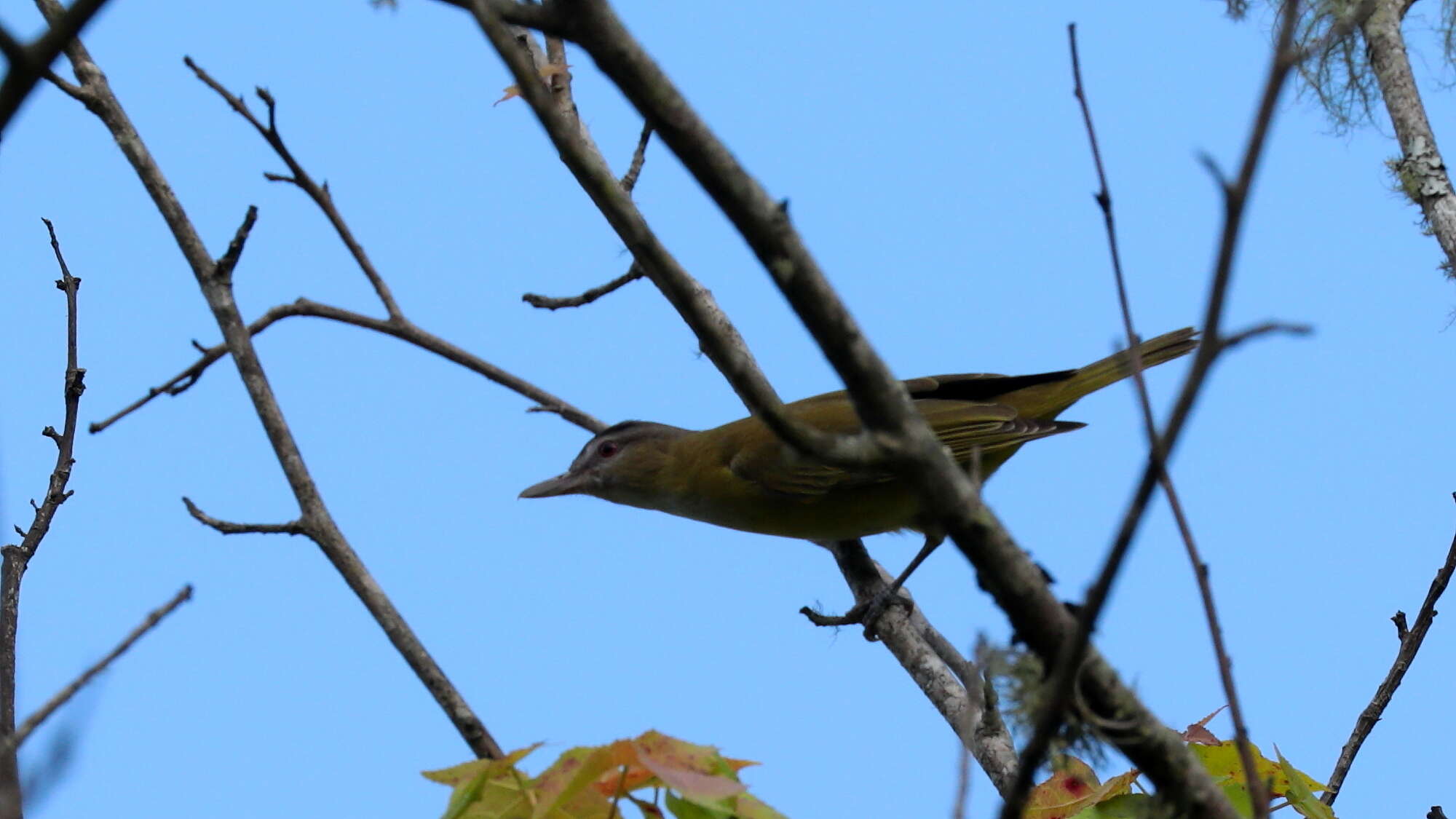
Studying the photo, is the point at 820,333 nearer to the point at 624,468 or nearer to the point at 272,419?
the point at 272,419

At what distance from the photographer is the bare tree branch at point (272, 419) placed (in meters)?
2.13

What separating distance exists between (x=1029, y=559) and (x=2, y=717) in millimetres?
2131

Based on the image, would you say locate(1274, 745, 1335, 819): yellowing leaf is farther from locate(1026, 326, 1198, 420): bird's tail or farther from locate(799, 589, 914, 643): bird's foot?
locate(1026, 326, 1198, 420): bird's tail

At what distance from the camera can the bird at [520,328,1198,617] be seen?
478 cm

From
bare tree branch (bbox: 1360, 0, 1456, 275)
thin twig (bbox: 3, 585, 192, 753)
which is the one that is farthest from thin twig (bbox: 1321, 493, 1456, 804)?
thin twig (bbox: 3, 585, 192, 753)

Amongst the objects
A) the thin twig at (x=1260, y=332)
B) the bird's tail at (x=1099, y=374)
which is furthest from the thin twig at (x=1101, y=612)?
the bird's tail at (x=1099, y=374)

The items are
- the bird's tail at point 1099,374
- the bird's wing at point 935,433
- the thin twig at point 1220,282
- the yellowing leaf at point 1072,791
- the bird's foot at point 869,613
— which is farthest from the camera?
the bird's tail at point 1099,374

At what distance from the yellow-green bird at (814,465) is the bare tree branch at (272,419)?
7.57ft

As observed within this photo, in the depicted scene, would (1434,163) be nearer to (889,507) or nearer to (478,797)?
(889,507)

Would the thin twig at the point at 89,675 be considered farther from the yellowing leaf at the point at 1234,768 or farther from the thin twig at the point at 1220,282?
the yellowing leaf at the point at 1234,768

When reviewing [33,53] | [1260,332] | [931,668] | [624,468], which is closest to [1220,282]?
[1260,332]

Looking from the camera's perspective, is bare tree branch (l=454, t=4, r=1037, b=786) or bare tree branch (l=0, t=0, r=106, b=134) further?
bare tree branch (l=454, t=4, r=1037, b=786)

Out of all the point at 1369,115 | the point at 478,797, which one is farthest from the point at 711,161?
the point at 1369,115

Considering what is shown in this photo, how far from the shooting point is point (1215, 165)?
1.22 metres
